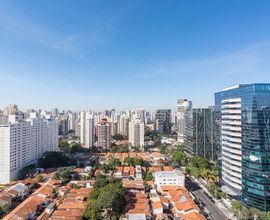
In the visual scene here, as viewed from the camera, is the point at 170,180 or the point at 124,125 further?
the point at 124,125

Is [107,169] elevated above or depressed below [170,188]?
above

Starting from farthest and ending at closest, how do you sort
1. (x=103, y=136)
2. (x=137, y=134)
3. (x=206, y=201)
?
1. (x=137, y=134)
2. (x=103, y=136)
3. (x=206, y=201)

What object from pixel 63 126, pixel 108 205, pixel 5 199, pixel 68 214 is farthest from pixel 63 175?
pixel 63 126

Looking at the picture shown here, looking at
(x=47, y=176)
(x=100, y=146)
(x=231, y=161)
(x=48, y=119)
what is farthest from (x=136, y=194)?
(x=100, y=146)

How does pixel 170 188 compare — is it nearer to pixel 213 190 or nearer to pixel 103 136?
pixel 213 190

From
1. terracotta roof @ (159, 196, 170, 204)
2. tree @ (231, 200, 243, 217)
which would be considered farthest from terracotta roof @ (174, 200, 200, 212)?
tree @ (231, 200, 243, 217)

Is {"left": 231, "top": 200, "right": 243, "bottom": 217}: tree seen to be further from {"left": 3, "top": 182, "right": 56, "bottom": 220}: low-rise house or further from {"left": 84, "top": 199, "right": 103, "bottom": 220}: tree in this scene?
{"left": 3, "top": 182, "right": 56, "bottom": 220}: low-rise house

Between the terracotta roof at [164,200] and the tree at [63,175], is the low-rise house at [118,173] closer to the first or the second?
the tree at [63,175]
